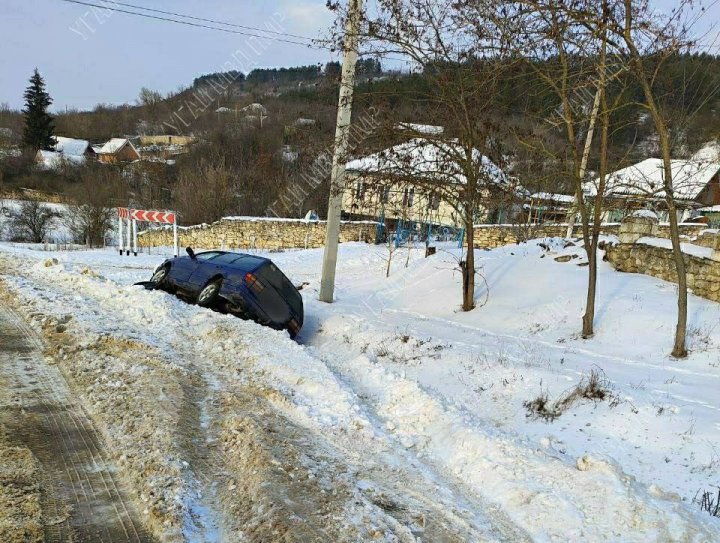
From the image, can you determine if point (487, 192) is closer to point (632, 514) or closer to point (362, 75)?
Result: point (362, 75)

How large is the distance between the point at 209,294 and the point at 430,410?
16.3 feet

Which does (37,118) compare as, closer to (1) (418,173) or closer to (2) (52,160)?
(2) (52,160)

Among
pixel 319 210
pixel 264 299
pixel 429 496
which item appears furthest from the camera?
pixel 319 210

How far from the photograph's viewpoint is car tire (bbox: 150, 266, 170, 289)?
32.1ft

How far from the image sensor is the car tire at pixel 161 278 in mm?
9789

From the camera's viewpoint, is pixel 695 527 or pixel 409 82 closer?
pixel 695 527

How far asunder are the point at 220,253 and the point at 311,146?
9.67 ft

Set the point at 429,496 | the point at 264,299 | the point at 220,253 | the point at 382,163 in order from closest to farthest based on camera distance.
A: the point at 429,496
the point at 264,299
the point at 220,253
the point at 382,163

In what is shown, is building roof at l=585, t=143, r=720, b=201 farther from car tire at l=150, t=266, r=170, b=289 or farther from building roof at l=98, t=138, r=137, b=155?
building roof at l=98, t=138, r=137, b=155

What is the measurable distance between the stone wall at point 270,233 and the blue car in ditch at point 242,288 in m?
18.8

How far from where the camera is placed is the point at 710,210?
34938 millimetres

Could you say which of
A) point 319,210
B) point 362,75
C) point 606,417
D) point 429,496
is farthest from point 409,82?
point 319,210

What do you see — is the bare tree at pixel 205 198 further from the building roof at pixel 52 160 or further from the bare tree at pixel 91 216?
the building roof at pixel 52 160

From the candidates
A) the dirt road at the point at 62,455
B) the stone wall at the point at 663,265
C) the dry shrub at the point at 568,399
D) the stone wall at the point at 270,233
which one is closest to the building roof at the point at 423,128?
the stone wall at the point at 663,265
